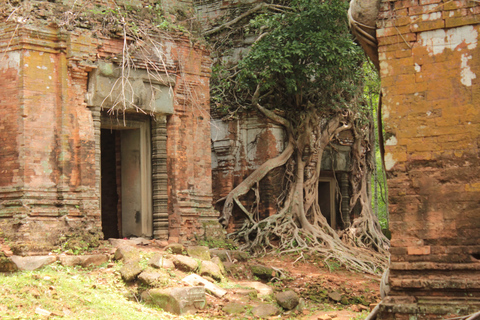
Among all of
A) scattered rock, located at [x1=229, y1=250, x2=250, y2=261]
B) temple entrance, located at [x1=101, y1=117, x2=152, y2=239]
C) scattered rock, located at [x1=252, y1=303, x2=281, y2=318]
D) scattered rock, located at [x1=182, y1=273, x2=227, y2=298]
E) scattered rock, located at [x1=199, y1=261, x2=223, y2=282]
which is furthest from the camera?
temple entrance, located at [x1=101, y1=117, x2=152, y2=239]

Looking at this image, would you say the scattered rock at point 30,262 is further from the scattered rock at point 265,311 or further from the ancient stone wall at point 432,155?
the ancient stone wall at point 432,155

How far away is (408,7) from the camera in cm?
632

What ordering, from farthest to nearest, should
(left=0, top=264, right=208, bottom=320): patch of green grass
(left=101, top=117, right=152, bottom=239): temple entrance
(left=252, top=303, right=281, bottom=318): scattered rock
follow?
(left=101, top=117, right=152, bottom=239): temple entrance
(left=252, top=303, right=281, bottom=318): scattered rock
(left=0, top=264, right=208, bottom=320): patch of green grass

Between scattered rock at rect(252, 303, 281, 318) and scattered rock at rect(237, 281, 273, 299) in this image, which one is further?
scattered rock at rect(237, 281, 273, 299)

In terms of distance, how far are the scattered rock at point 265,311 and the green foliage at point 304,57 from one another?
16.6 feet

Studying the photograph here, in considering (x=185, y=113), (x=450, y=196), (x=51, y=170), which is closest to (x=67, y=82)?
(x=51, y=170)

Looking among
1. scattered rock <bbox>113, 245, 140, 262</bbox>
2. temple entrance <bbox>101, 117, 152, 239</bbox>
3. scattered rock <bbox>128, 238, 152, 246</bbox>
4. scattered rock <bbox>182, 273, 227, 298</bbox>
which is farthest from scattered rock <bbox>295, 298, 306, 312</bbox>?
temple entrance <bbox>101, 117, 152, 239</bbox>

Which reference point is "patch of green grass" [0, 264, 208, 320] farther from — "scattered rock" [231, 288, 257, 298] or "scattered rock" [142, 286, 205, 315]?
"scattered rock" [231, 288, 257, 298]

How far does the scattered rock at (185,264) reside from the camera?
9773mm

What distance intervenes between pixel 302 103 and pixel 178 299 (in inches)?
249


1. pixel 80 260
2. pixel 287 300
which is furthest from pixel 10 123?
pixel 287 300

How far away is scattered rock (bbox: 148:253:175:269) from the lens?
31.2 ft

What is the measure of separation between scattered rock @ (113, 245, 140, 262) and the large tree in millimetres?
3373

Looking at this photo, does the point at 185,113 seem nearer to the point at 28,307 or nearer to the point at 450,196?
the point at 28,307
